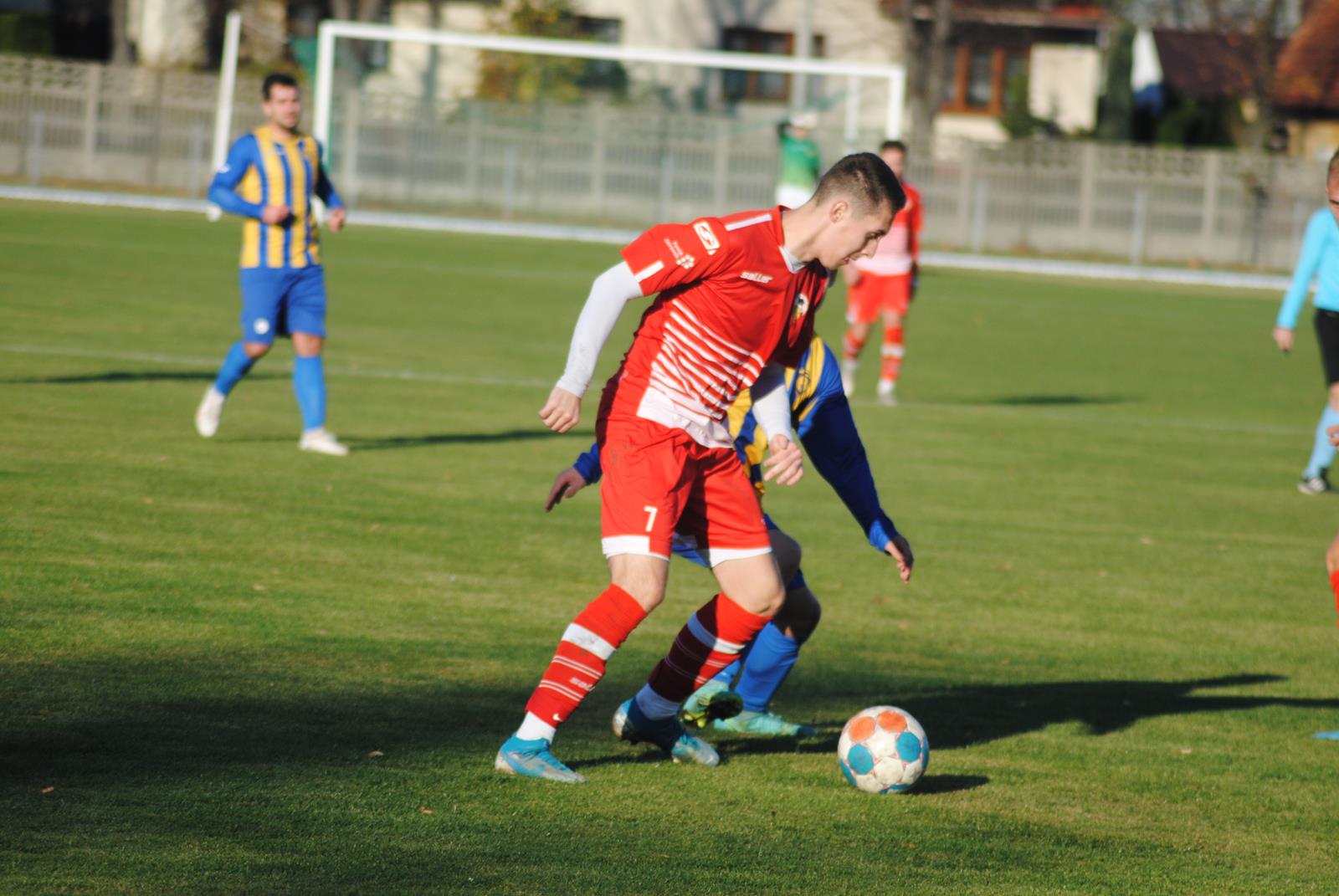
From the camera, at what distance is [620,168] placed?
36.1 metres

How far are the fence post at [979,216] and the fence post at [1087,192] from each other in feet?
7.40

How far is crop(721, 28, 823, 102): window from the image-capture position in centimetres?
4256

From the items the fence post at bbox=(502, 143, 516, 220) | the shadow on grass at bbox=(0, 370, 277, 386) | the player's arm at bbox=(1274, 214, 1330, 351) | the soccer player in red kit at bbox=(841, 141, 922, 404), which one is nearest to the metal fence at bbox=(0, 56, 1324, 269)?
the fence post at bbox=(502, 143, 516, 220)

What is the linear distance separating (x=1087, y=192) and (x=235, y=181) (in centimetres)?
3135

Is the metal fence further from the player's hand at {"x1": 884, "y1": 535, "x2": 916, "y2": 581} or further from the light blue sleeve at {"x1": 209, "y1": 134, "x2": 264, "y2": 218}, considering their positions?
the player's hand at {"x1": 884, "y1": 535, "x2": 916, "y2": 581}

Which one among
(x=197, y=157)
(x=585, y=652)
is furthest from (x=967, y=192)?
(x=585, y=652)

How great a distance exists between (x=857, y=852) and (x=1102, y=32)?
4881cm

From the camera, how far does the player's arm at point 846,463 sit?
5379 millimetres

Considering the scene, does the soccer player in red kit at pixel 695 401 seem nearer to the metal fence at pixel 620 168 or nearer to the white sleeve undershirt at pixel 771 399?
the white sleeve undershirt at pixel 771 399

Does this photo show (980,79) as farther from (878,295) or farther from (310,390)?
(310,390)

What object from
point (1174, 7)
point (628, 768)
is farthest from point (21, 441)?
point (1174, 7)

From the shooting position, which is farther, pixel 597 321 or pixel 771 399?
pixel 771 399

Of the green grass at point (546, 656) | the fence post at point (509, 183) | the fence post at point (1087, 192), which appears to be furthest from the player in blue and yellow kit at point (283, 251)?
the fence post at point (1087, 192)

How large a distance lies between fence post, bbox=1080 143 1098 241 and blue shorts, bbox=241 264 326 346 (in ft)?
102
